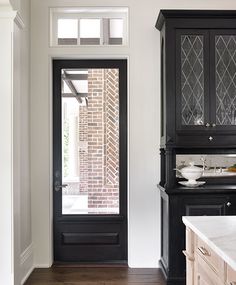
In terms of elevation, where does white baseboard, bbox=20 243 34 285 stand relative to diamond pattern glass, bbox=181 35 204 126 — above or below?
below

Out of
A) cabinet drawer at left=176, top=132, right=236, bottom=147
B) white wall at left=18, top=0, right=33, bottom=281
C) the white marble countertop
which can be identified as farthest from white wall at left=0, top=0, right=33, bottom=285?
the white marble countertop

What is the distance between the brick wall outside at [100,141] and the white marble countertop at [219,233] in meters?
2.25

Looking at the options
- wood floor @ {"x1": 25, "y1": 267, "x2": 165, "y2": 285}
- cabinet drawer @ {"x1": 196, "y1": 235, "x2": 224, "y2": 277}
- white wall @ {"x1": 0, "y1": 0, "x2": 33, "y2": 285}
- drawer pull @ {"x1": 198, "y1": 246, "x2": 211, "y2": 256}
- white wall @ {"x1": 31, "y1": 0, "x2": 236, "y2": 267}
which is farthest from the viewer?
white wall @ {"x1": 31, "y1": 0, "x2": 236, "y2": 267}

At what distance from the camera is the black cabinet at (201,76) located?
382 cm

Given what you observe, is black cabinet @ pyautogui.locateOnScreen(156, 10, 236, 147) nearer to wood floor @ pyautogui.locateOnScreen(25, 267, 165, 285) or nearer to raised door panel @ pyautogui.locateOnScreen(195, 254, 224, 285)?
wood floor @ pyautogui.locateOnScreen(25, 267, 165, 285)

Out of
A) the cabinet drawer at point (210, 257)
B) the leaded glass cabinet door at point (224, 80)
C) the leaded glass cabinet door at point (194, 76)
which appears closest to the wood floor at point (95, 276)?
the leaded glass cabinet door at point (194, 76)

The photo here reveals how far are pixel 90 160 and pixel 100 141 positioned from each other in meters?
0.25

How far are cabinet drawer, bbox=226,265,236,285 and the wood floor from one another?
2.39 m

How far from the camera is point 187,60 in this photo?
151 inches

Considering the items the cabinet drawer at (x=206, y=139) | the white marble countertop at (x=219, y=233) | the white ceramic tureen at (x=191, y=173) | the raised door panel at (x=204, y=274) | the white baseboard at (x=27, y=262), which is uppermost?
the cabinet drawer at (x=206, y=139)

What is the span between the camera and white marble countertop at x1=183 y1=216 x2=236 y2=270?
4.91 ft

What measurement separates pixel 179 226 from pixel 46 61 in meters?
2.29

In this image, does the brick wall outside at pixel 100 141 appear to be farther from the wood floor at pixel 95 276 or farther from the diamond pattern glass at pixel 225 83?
the diamond pattern glass at pixel 225 83
